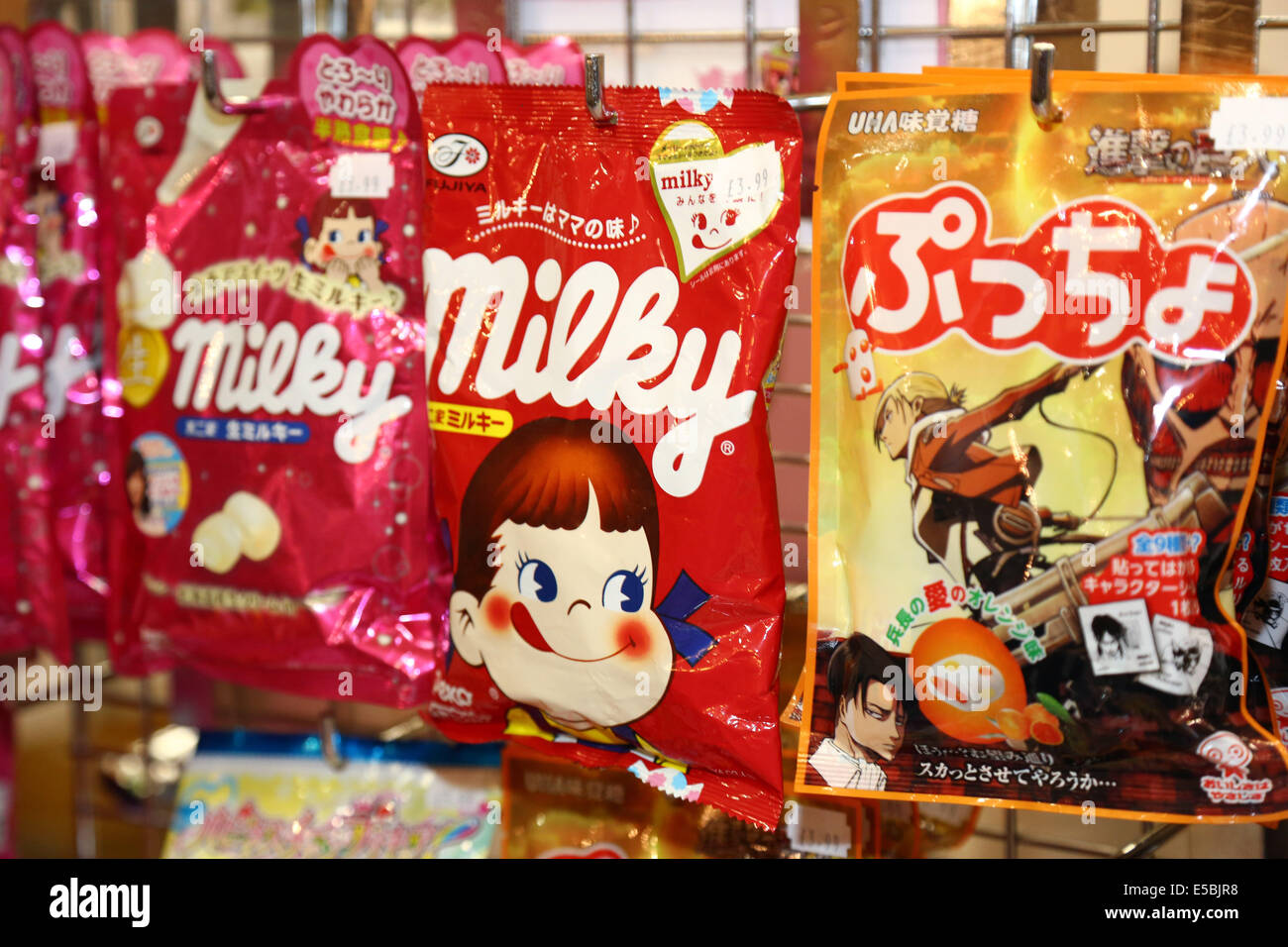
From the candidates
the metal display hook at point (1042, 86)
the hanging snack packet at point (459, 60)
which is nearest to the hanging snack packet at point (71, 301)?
the hanging snack packet at point (459, 60)

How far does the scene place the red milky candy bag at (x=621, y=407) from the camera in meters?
0.93

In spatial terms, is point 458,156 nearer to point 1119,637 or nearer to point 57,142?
point 57,142

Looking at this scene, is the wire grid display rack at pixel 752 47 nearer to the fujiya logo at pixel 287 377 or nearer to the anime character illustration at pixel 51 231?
the anime character illustration at pixel 51 231

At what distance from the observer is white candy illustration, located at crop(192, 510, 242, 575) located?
45.2 inches

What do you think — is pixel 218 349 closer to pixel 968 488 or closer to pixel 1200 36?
pixel 968 488

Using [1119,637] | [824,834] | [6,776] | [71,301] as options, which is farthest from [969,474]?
[6,776]

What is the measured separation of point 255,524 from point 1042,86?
89 centimetres

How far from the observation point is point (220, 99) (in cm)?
109

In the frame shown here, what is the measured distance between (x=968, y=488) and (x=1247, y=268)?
0.28 metres

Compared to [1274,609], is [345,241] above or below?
above


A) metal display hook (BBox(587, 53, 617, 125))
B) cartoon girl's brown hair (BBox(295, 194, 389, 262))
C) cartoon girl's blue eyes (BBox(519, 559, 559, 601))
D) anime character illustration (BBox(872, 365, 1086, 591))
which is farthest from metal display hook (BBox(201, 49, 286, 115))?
anime character illustration (BBox(872, 365, 1086, 591))

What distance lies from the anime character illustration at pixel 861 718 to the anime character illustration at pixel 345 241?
60 cm

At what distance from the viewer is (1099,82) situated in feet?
2.84
